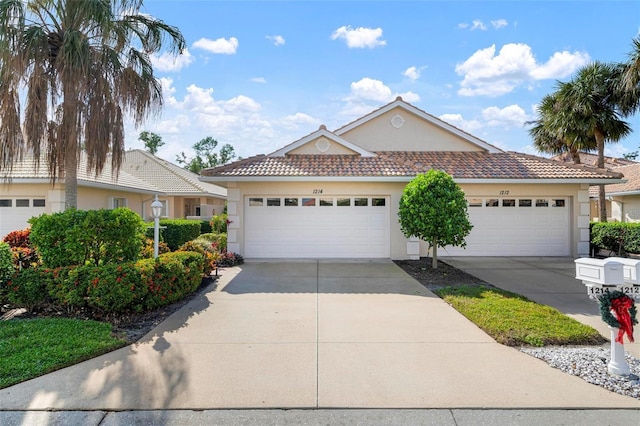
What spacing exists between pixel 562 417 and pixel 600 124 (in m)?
16.9

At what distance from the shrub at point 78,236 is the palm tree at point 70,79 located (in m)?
1.26

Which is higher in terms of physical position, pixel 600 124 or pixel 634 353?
pixel 600 124

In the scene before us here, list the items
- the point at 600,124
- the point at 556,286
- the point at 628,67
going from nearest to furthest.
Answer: the point at 556,286
the point at 628,67
the point at 600,124

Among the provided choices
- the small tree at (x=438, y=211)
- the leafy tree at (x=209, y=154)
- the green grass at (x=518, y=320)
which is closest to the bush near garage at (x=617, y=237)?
the small tree at (x=438, y=211)

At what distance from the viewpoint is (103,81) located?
7.33 metres

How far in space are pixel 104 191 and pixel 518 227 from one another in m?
17.3

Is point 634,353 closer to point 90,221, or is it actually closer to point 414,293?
point 414,293

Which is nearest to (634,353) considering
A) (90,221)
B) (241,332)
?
(241,332)

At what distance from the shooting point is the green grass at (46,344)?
3.85 metres

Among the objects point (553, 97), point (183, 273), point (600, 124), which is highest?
point (553, 97)

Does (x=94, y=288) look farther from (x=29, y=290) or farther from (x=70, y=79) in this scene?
(x=70, y=79)

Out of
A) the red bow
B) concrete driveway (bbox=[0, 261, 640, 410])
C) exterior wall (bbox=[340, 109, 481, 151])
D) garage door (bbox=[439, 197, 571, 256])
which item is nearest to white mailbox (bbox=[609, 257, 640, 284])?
the red bow

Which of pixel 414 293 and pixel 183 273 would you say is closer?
pixel 183 273

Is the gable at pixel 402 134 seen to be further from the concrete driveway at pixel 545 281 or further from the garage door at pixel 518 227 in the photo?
the concrete driveway at pixel 545 281
